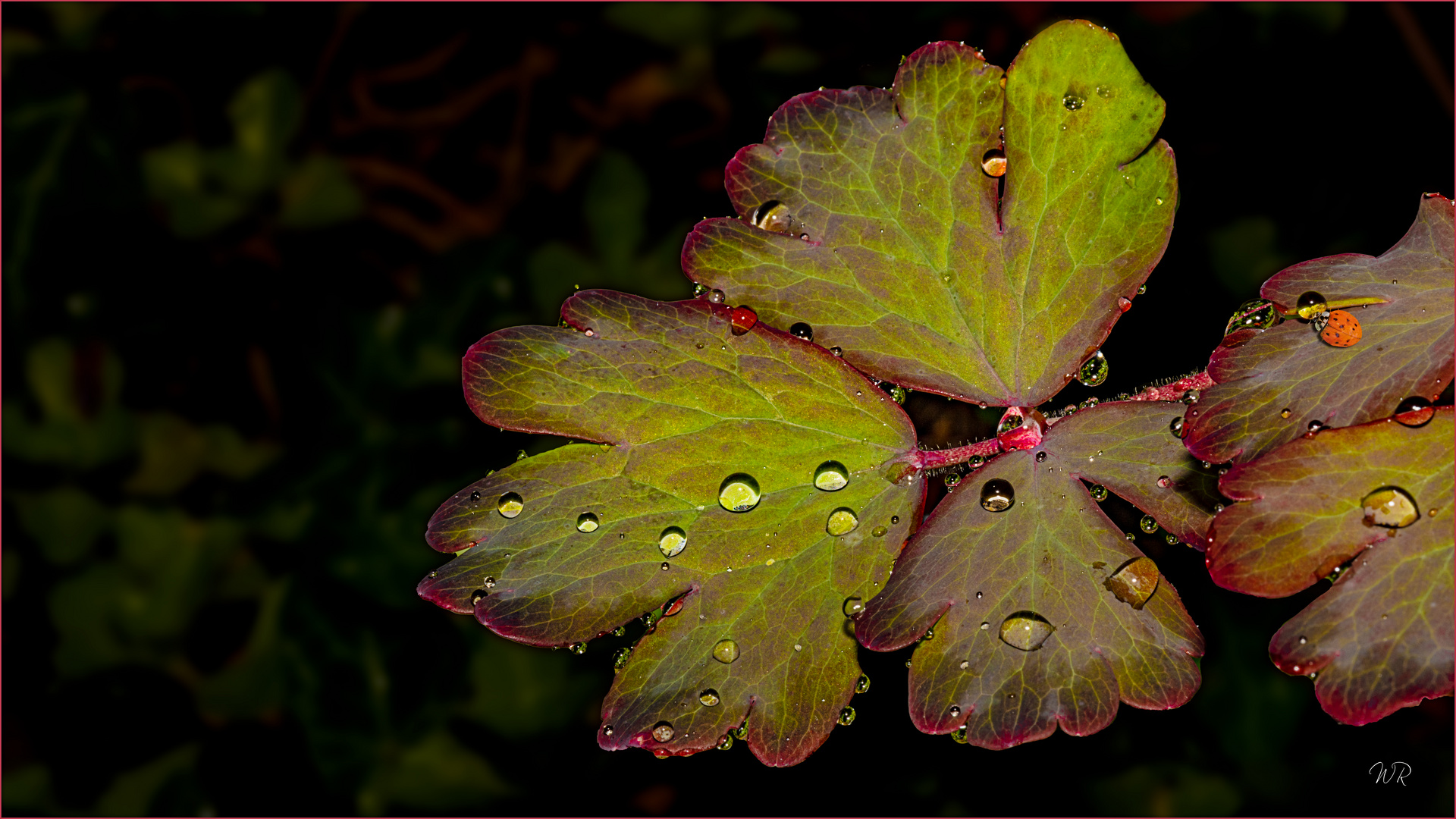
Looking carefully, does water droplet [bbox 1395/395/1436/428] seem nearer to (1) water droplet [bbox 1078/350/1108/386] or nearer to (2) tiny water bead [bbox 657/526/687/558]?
(1) water droplet [bbox 1078/350/1108/386]

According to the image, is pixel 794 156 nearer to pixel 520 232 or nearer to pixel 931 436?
pixel 931 436

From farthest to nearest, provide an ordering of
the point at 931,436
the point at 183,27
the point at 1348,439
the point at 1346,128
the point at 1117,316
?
the point at 183,27, the point at 1346,128, the point at 931,436, the point at 1117,316, the point at 1348,439

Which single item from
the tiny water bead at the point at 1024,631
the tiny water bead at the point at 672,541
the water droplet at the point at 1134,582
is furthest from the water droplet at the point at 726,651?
the water droplet at the point at 1134,582

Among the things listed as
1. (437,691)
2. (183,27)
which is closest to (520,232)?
(183,27)

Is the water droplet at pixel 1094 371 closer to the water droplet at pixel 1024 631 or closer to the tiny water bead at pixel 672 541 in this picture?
the water droplet at pixel 1024 631

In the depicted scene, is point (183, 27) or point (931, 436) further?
point (183, 27)

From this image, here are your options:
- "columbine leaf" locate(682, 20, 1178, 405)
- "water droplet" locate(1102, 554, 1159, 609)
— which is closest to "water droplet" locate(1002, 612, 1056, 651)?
"water droplet" locate(1102, 554, 1159, 609)

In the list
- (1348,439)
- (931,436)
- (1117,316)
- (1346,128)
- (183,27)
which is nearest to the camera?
(1348,439)

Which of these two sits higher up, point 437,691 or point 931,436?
point 931,436
